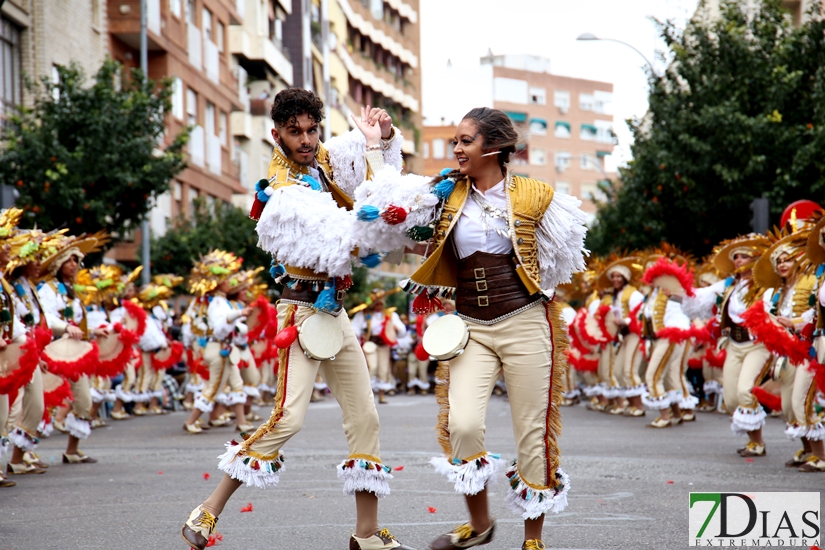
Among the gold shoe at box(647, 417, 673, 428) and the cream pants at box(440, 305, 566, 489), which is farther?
the gold shoe at box(647, 417, 673, 428)

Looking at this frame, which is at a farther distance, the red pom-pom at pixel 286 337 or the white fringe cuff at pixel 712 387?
the white fringe cuff at pixel 712 387

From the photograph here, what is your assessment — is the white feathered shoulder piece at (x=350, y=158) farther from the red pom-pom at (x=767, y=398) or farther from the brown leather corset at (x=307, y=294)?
the red pom-pom at (x=767, y=398)

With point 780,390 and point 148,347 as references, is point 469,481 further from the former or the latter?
point 148,347

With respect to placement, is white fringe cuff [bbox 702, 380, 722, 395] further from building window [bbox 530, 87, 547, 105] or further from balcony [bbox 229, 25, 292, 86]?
building window [bbox 530, 87, 547, 105]

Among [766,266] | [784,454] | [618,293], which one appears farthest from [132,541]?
[618,293]

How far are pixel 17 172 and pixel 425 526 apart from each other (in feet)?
50.7

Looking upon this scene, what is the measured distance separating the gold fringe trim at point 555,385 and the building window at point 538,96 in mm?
96744

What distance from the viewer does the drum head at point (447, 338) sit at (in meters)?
5.68

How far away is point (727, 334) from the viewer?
11844mm

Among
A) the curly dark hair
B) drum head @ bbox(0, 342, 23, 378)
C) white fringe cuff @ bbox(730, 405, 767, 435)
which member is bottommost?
white fringe cuff @ bbox(730, 405, 767, 435)

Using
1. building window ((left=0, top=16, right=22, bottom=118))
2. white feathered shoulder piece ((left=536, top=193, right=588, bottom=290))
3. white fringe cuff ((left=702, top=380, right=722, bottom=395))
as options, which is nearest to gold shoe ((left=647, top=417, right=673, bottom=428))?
white fringe cuff ((left=702, top=380, right=722, bottom=395))

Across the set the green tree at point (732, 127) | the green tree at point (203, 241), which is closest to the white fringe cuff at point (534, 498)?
the green tree at point (732, 127)

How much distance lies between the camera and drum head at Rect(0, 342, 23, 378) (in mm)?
8980

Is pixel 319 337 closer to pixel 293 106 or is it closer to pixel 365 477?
pixel 365 477
